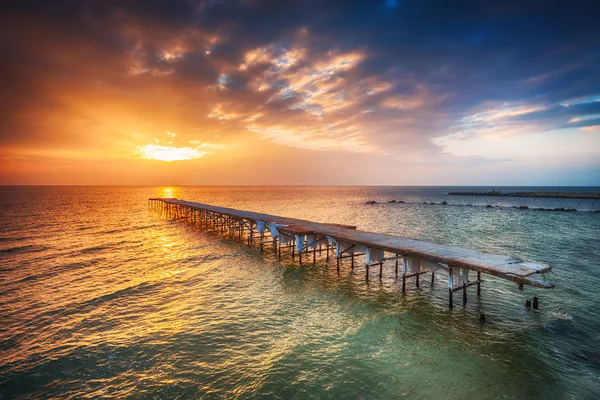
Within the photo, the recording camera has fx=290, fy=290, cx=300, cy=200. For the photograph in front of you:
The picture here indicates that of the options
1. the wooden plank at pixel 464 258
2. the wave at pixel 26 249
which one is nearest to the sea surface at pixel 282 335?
the wooden plank at pixel 464 258

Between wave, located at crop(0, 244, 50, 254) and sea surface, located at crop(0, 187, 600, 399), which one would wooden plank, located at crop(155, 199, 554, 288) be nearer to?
sea surface, located at crop(0, 187, 600, 399)

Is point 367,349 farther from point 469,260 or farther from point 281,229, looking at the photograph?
point 281,229

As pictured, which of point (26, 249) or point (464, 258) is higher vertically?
point (464, 258)

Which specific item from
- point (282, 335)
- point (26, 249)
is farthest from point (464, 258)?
point (26, 249)

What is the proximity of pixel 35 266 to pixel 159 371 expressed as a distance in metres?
21.5

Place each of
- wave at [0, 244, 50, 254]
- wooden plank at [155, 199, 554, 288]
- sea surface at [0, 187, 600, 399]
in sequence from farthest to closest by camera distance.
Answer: wave at [0, 244, 50, 254]
wooden plank at [155, 199, 554, 288]
sea surface at [0, 187, 600, 399]

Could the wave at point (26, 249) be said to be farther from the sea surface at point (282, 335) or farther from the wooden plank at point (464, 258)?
the wooden plank at point (464, 258)

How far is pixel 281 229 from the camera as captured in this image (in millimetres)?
25953

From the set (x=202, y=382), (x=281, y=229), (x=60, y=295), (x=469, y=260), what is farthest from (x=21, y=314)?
(x=469, y=260)

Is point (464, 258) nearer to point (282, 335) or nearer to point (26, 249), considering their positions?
point (282, 335)

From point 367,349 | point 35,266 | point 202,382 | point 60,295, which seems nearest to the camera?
point 202,382

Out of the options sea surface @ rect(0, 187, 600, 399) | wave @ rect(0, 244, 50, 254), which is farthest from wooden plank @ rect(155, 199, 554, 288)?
wave @ rect(0, 244, 50, 254)

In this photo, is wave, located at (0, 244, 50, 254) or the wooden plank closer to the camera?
the wooden plank

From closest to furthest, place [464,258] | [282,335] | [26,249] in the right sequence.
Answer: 1. [282,335]
2. [464,258]
3. [26,249]
